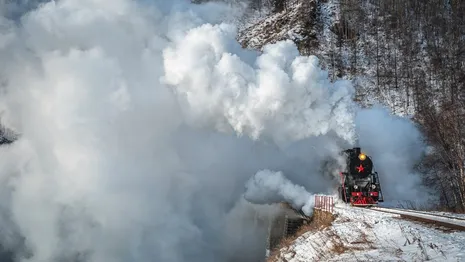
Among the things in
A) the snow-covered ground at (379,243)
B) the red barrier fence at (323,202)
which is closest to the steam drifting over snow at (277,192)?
the red barrier fence at (323,202)

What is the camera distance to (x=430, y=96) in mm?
51531

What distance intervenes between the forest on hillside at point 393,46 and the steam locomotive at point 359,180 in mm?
19166

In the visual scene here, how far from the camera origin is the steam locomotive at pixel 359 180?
2377 centimetres

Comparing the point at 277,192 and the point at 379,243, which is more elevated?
the point at 277,192

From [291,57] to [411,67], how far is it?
133 feet

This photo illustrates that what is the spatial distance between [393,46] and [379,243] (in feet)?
192

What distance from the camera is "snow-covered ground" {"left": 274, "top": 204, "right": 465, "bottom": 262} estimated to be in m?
8.85

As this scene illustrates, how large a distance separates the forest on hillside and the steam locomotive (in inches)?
755

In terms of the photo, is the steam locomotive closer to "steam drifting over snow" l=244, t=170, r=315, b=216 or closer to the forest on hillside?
"steam drifting over snow" l=244, t=170, r=315, b=216

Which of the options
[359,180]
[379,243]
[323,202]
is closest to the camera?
[379,243]

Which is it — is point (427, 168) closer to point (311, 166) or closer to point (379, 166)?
point (379, 166)

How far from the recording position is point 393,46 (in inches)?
2520

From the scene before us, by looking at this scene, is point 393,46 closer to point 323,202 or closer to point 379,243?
point 323,202

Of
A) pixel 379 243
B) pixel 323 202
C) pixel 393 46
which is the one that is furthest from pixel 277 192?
pixel 393 46
